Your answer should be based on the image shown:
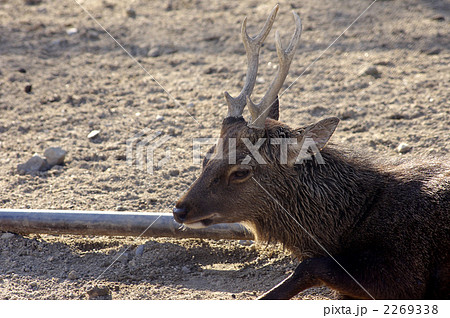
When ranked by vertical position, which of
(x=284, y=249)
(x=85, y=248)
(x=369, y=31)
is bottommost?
(x=85, y=248)

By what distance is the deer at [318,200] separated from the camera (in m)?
4.45

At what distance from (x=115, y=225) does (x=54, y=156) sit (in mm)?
1842

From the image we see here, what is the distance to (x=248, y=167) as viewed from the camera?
4758 millimetres

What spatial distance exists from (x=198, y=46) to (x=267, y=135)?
5073 millimetres

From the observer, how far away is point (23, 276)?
5.12 m

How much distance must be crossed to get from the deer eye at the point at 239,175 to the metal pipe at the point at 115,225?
666 millimetres

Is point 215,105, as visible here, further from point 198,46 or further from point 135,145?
point 198,46

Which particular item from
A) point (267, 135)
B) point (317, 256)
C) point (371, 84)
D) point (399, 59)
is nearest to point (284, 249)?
point (317, 256)

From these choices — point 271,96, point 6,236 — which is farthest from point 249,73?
point 6,236

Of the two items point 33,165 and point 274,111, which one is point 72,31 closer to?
point 33,165

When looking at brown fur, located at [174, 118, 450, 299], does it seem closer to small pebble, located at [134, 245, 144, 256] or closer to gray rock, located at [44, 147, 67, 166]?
small pebble, located at [134, 245, 144, 256]

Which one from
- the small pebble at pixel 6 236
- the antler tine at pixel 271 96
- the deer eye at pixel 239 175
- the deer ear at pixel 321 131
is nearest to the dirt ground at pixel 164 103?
the small pebble at pixel 6 236

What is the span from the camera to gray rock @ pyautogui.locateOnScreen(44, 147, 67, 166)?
22.3 ft

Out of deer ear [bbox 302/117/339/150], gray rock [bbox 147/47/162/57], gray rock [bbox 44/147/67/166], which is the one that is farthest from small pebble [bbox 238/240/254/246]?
gray rock [bbox 147/47/162/57]
